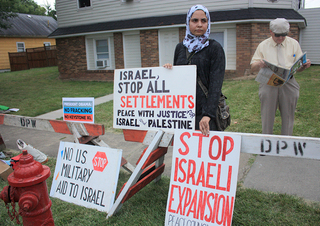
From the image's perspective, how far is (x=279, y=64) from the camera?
3707 millimetres

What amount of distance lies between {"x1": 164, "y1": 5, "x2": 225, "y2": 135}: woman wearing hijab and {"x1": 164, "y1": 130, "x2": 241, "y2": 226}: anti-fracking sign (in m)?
0.17

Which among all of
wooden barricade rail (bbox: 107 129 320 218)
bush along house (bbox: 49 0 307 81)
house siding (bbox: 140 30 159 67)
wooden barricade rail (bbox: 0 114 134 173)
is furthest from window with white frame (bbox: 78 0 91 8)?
wooden barricade rail (bbox: 107 129 320 218)

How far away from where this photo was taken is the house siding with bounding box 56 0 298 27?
38.5 ft

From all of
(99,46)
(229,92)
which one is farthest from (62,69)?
(229,92)

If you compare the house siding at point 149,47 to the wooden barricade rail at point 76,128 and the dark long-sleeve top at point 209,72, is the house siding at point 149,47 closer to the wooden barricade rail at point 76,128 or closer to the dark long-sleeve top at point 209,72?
the wooden barricade rail at point 76,128

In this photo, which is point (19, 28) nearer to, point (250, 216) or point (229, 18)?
point (229, 18)

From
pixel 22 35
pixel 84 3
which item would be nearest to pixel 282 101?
pixel 84 3

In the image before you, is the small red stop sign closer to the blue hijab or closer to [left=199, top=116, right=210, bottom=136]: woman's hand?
[left=199, top=116, right=210, bottom=136]: woman's hand

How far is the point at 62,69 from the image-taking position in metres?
Answer: 16.2

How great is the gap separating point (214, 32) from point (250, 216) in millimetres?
11041

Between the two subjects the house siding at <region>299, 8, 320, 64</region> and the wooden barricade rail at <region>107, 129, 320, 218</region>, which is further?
the house siding at <region>299, 8, 320, 64</region>

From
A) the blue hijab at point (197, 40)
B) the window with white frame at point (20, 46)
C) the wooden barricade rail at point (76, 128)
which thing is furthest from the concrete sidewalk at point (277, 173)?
the window with white frame at point (20, 46)

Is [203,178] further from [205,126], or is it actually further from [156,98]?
[156,98]

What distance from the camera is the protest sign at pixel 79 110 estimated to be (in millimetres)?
3256
